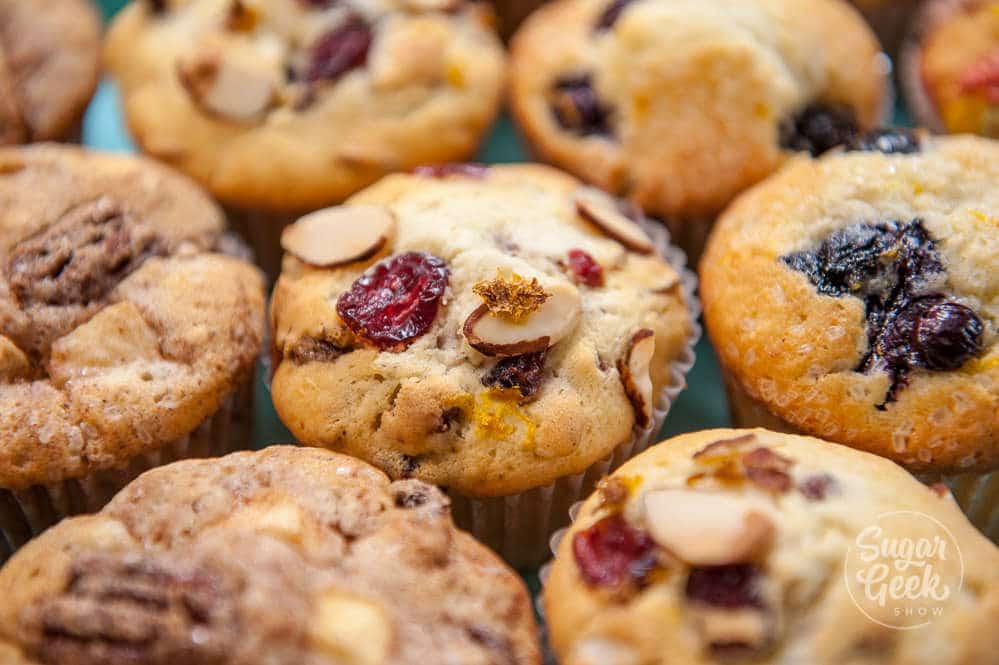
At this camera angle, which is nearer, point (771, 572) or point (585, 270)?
point (771, 572)

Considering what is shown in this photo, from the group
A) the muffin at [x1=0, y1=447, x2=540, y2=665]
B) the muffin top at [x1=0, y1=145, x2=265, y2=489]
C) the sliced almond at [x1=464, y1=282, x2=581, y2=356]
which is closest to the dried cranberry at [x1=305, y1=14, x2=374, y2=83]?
the muffin top at [x1=0, y1=145, x2=265, y2=489]

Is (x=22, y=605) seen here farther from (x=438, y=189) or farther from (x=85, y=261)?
(x=438, y=189)

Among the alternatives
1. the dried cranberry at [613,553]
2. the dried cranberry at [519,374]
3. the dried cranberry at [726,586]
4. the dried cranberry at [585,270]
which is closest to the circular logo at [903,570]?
the dried cranberry at [726,586]

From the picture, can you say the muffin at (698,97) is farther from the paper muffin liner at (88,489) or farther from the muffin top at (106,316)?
the paper muffin liner at (88,489)

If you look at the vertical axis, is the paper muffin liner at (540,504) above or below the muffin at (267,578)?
below

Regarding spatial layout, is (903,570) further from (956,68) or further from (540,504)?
(956,68)

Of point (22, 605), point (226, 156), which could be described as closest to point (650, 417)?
point (22, 605)

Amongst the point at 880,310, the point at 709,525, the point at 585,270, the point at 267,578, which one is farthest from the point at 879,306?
the point at 267,578
